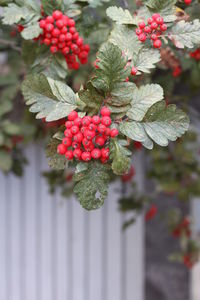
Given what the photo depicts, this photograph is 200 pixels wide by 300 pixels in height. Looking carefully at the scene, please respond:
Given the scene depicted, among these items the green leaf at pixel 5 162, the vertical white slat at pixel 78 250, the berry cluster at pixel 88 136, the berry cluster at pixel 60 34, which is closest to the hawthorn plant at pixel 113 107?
the berry cluster at pixel 88 136

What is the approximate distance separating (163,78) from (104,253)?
115 cm

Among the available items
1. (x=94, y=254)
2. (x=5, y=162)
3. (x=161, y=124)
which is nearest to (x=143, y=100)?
(x=161, y=124)

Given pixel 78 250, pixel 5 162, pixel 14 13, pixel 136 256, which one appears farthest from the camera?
pixel 136 256

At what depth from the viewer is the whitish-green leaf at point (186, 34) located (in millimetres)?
798

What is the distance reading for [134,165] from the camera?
219 cm

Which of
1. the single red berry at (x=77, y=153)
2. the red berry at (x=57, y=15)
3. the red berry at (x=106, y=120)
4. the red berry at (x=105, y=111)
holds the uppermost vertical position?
the red berry at (x=57, y=15)

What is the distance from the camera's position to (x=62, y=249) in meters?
2.19

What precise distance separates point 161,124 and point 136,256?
172cm

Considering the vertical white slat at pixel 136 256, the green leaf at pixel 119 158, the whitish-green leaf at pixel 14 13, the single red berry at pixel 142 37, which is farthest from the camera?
the vertical white slat at pixel 136 256

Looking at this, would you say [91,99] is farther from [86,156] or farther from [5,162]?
[5,162]

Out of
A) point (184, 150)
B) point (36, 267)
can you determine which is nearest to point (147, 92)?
point (184, 150)

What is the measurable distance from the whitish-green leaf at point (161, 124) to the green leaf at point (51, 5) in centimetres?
31

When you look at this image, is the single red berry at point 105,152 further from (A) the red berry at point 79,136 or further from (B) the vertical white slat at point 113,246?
(B) the vertical white slat at point 113,246

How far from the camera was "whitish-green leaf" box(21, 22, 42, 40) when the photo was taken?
2.79 feet
